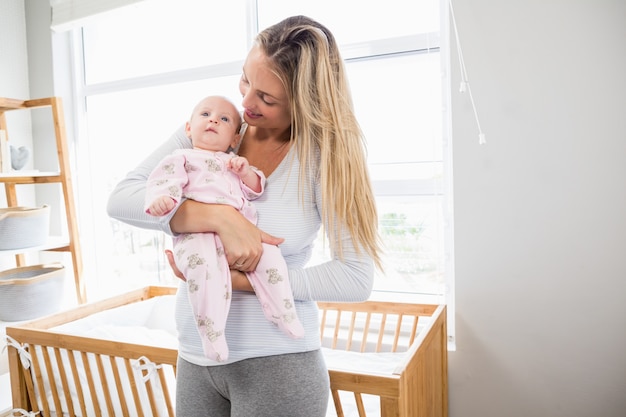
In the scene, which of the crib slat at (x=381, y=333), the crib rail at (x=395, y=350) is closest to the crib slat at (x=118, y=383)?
the crib rail at (x=395, y=350)

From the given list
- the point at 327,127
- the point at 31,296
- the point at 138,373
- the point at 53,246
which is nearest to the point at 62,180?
the point at 53,246

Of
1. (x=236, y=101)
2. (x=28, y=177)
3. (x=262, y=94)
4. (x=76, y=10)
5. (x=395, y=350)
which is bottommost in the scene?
(x=395, y=350)

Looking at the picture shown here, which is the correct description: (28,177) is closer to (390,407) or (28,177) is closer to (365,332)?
(365,332)

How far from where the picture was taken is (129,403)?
60.3 inches

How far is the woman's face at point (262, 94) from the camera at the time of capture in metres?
0.91

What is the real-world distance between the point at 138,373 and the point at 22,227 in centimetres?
110

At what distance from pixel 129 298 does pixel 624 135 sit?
203 cm

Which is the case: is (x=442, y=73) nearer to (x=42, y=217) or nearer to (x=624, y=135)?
(x=624, y=135)

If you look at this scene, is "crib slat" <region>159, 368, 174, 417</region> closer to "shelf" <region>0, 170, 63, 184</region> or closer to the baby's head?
the baby's head

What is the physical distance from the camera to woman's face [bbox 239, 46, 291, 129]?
91cm

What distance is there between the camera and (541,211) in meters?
1.59

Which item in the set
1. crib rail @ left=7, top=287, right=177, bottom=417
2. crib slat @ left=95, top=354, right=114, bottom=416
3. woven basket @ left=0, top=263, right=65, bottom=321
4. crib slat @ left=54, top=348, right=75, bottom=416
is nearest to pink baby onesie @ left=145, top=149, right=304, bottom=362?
crib rail @ left=7, top=287, right=177, bottom=417

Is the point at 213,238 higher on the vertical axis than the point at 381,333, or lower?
higher

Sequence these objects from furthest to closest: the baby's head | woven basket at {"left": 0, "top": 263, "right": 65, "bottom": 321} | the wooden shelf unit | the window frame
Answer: the wooden shelf unit
woven basket at {"left": 0, "top": 263, "right": 65, "bottom": 321}
the window frame
the baby's head
